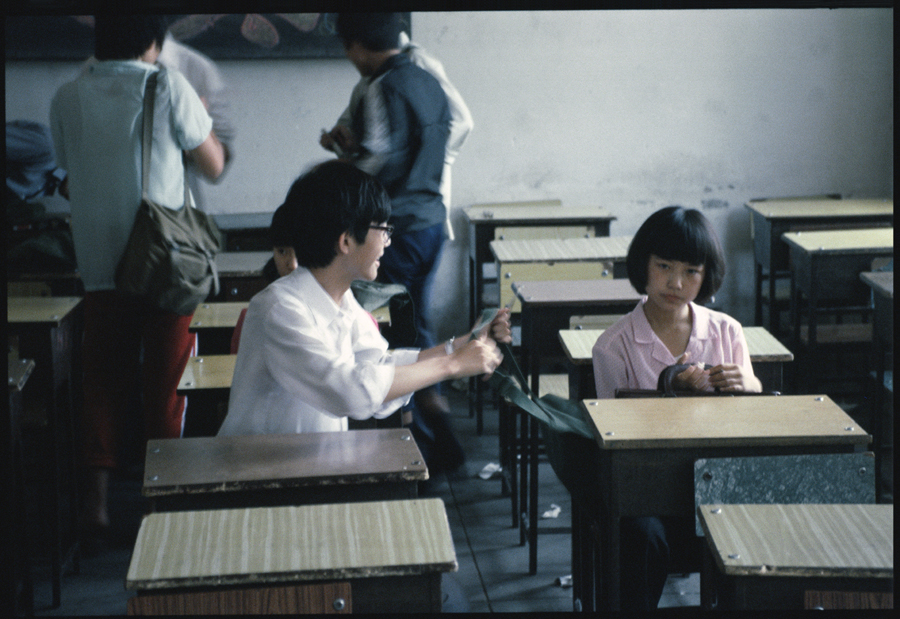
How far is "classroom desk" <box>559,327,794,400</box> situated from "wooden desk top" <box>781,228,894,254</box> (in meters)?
1.34

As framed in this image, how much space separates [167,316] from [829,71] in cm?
403

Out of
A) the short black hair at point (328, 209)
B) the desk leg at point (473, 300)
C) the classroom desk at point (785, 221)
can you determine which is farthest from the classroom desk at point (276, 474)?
the classroom desk at point (785, 221)

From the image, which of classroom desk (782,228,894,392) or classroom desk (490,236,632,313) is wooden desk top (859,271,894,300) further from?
classroom desk (490,236,632,313)

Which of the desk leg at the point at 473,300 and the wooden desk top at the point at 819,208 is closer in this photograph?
the desk leg at the point at 473,300

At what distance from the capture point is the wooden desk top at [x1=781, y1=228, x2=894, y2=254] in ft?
12.0

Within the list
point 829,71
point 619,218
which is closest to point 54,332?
point 619,218

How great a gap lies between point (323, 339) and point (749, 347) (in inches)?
44.9

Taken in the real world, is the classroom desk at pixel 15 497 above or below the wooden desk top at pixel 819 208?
below

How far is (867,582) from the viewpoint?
1220mm

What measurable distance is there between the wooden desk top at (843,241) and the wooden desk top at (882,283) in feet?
1.64

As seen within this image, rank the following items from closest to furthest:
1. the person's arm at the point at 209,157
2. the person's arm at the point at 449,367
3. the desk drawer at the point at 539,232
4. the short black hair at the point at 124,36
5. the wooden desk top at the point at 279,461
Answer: the wooden desk top at the point at 279,461 → the person's arm at the point at 449,367 → the short black hair at the point at 124,36 → the person's arm at the point at 209,157 → the desk drawer at the point at 539,232

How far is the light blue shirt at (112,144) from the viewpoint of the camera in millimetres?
2633

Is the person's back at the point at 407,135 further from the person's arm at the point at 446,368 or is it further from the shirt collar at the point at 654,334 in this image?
the person's arm at the point at 446,368

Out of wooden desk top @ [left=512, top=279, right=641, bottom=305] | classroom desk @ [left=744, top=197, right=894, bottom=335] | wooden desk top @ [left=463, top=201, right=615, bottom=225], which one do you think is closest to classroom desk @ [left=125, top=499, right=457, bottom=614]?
wooden desk top @ [left=512, top=279, right=641, bottom=305]
